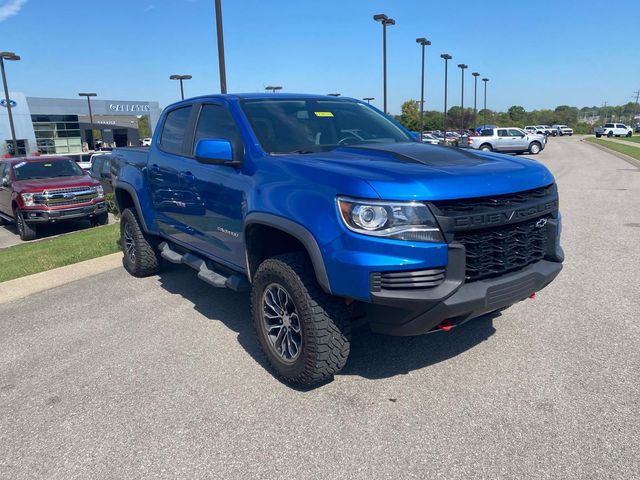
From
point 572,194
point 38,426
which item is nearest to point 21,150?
point 572,194

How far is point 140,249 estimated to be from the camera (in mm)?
6062

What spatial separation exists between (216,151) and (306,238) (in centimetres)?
105

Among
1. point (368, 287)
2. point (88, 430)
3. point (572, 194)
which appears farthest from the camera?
point (572, 194)

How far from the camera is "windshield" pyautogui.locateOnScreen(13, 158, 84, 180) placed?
12797 mm

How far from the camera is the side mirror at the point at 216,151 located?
144 inches

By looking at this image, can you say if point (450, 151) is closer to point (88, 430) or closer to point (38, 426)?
point (88, 430)

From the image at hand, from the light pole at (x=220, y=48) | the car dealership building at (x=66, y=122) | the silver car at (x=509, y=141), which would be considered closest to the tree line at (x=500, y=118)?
the silver car at (x=509, y=141)

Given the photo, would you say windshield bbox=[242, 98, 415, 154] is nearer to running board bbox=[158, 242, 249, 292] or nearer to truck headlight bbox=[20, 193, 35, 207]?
running board bbox=[158, 242, 249, 292]

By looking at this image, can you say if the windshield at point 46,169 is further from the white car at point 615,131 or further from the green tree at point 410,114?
the white car at point 615,131

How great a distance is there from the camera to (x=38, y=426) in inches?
125

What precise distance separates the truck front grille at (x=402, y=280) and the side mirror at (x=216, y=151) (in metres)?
1.48

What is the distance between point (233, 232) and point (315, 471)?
1962 millimetres

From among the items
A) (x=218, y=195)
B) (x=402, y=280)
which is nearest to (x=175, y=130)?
(x=218, y=195)

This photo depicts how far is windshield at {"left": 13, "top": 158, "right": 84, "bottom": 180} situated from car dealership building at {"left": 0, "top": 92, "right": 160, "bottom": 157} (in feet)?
116
